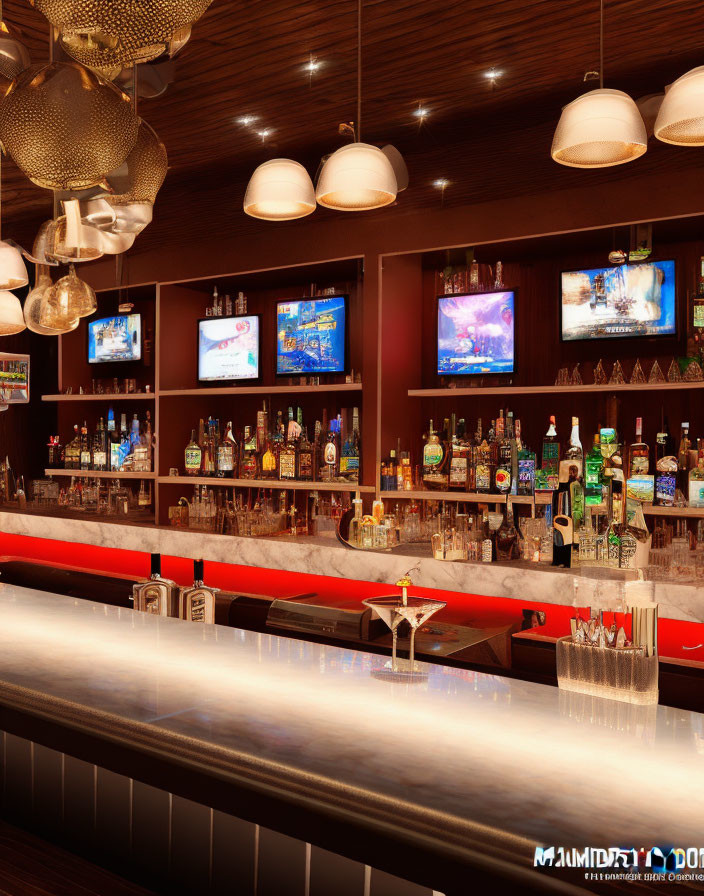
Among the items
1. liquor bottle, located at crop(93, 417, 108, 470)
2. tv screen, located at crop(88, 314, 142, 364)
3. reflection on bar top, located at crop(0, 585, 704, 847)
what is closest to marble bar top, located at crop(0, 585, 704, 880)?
reflection on bar top, located at crop(0, 585, 704, 847)

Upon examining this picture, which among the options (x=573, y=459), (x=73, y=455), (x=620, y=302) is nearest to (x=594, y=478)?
(x=573, y=459)

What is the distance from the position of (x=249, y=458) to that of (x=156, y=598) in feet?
7.20

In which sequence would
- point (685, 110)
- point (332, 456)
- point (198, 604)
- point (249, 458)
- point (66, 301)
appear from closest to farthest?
point (685, 110), point (66, 301), point (198, 604), point (332, 456), point (249, 458)

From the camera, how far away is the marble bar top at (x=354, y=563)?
2965 mm

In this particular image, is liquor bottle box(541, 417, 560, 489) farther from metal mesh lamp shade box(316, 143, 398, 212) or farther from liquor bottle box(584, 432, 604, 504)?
metal mesh lamp shade box(316, 143, 398, 212)

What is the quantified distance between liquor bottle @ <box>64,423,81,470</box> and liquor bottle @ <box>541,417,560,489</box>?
3.01 m

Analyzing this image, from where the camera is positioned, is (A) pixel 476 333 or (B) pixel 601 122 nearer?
(B) pixel 601 122

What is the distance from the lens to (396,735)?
1233 millimetres

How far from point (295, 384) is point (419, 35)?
83.6 inches

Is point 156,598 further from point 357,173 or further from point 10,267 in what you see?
point 357,173

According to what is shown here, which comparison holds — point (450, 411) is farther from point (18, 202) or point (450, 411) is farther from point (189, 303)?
point (18, 202)

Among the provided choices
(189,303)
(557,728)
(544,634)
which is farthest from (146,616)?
(189,303)

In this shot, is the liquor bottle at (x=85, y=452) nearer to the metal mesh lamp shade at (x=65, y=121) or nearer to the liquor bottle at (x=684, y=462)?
the liquor bottle at (x=684, y=462)

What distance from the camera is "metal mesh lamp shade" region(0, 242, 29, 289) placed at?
2.30m
